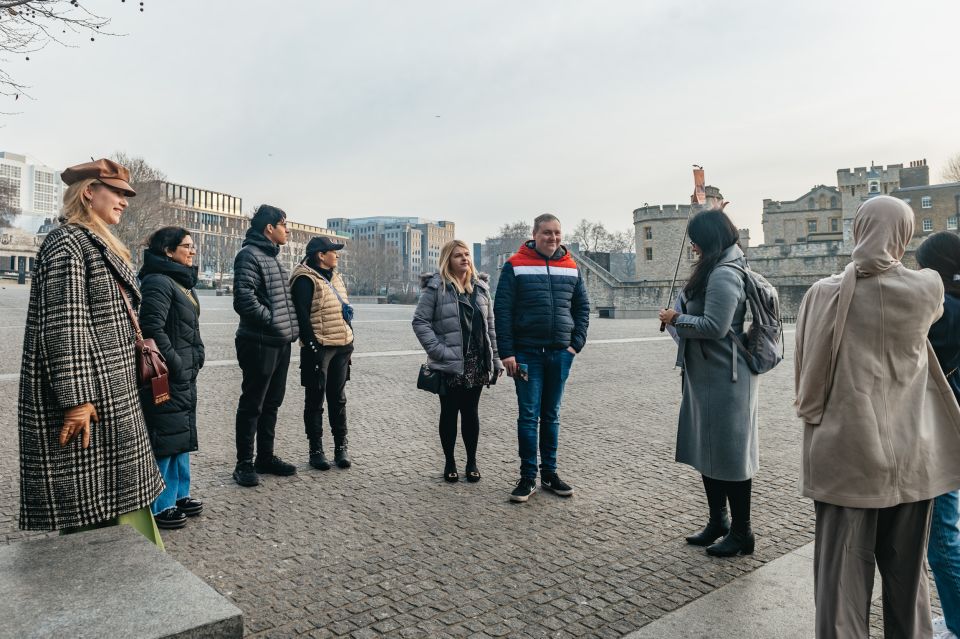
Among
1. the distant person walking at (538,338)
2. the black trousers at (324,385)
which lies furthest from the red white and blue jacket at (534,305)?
the black trousers at (324,385)

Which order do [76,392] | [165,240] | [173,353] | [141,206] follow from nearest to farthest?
[76,392] < [173,353] < [165,240] < [141,206]

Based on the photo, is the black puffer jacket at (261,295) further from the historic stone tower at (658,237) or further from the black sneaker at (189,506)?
the historic stone tower at (658,237)

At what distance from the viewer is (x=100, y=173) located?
286 cm

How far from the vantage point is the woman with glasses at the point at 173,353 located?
401cm

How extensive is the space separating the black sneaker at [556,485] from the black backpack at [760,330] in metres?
1.66

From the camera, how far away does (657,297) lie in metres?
46.8

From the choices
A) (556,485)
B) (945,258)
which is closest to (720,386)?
(945,258)

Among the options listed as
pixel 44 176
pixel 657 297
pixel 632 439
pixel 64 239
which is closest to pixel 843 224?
pixel 657 297

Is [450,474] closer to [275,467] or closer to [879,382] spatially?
[275,467]

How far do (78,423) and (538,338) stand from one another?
3.00 meters

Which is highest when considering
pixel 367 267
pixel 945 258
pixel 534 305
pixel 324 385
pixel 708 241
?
pixel 367 267

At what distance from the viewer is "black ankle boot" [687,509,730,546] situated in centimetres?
388

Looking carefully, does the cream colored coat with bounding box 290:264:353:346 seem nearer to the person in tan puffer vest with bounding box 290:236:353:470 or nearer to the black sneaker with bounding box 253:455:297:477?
the person in tan puffer vest with bounding box 290:236:353:470

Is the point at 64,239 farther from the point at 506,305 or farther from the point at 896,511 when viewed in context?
the point at 896,511
